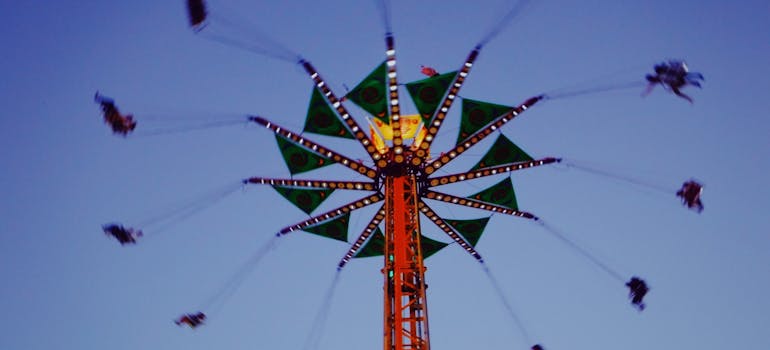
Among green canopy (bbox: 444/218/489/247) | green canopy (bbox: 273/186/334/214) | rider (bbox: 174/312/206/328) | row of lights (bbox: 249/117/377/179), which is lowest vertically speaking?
rider (bbox: 174/312/206/328)

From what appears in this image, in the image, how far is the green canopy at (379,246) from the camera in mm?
18188

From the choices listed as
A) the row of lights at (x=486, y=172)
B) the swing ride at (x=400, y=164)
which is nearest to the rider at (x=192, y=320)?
the swing ride at (x=400, y=164)

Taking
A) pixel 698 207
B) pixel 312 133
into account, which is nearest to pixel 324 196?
pixel 312 133

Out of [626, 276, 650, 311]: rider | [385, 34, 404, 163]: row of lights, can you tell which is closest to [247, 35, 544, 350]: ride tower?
[385, 34, 404, 163]: row of lights

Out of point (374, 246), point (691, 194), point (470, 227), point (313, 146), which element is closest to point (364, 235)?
point (374, 246)

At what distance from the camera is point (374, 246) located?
18.4m

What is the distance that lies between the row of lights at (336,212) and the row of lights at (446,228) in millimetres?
1034

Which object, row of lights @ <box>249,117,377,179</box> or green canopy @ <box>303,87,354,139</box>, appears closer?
green canopy @ <box>303,87,354,139</box>

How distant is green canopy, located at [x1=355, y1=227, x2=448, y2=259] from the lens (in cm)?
1819

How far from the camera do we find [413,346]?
14.7 meters

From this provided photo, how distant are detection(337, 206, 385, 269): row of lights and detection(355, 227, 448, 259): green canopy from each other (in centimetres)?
17

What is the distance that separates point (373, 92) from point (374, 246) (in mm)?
4798

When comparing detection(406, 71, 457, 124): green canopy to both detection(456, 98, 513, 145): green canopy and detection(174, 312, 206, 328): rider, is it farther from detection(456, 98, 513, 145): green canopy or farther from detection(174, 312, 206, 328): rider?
detection(174, 312, 206, 328): rider

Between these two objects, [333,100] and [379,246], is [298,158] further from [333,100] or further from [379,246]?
[379,246]
